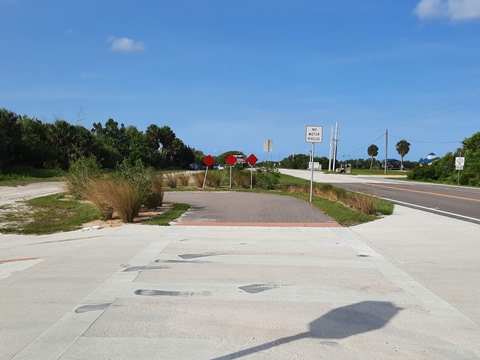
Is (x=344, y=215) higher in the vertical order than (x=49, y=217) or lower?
higher

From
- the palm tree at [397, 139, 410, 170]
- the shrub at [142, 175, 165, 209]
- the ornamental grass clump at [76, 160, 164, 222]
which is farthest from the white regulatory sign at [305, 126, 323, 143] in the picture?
the palm tree at [397, 139, 410, 170]

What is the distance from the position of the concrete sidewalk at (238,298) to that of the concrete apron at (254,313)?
0.05ft

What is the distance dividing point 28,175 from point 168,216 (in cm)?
2233

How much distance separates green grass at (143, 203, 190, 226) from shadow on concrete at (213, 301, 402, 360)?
6841 mm

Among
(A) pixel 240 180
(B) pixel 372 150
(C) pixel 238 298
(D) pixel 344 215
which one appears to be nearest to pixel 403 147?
(B) pixel 372 150

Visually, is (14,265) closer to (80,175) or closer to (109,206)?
(109,206)

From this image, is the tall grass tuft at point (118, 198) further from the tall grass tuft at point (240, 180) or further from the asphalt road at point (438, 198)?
the tall grass tuft at point (240, 180)

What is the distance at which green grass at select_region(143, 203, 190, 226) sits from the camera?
11000mm

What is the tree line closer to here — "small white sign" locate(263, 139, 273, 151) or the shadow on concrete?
"small white sign" locate(263, 139, 273, 151)

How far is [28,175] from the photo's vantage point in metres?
29.9

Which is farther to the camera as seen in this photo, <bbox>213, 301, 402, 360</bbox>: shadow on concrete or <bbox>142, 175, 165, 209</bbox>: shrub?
<bbox>142, 175, 165, 209</bbox>: shrub

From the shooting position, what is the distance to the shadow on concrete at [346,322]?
3.93 metres

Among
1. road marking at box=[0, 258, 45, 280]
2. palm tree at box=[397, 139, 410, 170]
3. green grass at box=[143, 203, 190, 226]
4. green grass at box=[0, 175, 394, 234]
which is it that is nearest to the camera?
road marking at box=[0, 258, 45, 280]

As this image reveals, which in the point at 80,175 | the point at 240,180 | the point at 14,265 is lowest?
the point at 14,265
